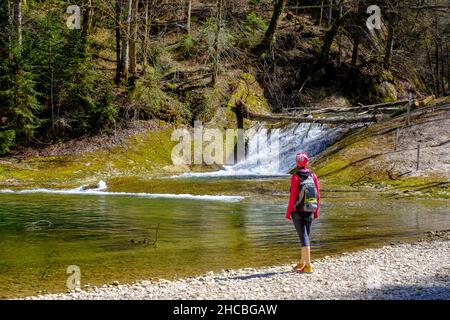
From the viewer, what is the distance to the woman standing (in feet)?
31.0

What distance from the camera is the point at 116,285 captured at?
9344 mm

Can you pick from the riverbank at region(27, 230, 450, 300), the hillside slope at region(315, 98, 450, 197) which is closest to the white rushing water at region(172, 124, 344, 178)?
the hillside slope at region(315, 98, 450, 197)

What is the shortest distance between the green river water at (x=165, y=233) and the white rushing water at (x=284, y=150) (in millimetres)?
9639

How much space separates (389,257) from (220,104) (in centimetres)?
2573

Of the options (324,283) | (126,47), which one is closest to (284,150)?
(126,47)

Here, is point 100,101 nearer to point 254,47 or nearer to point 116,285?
point 254,47

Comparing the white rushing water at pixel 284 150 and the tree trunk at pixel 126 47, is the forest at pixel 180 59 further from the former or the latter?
the white rushing water at pixel 284 150

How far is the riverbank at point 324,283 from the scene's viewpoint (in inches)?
328

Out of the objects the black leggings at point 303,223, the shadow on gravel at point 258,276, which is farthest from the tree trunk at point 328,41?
the shadow on gravel at point 258,276

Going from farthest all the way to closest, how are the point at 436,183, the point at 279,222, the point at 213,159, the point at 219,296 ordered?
the point at 213,159 < the point at 436,183 < the point at 279,222 < the point at 219,296

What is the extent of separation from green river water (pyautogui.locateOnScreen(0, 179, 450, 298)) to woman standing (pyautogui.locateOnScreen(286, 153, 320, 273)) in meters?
1.52

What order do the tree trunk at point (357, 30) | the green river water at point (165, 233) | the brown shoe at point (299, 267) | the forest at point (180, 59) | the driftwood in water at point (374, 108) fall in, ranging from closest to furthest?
the brown shoe at point (299, 267) < the green river water at point (165, 233) < the forest at point (180, 59) < the driftwood in water at point (374, 108) < the tree trunk at point (357, 30)

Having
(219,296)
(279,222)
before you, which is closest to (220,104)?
(279,222)

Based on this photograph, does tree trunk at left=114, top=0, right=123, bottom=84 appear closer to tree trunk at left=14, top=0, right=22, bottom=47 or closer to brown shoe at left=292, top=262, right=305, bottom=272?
tree trunk at left=14, top=0, right=22, bottom=47
